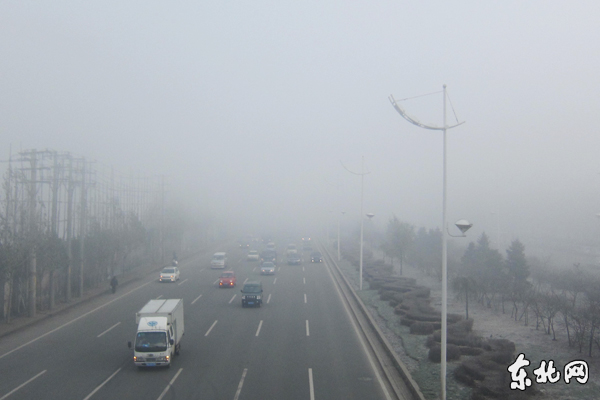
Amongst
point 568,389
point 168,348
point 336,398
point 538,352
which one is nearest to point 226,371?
point 168,348

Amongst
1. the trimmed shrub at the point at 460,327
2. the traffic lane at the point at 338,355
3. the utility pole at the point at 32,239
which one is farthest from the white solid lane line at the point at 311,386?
the utility pole at the point at 32,239

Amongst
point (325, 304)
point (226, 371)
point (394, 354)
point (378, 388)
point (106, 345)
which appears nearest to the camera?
point (378, 388)

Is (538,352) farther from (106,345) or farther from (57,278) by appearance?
(57,278)

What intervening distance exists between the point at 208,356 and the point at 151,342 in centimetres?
250

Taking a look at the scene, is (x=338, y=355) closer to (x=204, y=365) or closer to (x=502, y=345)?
(x=204, y=365)

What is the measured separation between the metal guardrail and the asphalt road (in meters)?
0.51

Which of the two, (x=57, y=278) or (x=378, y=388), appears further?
(x=57, y=278)

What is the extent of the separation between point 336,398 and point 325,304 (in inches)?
636

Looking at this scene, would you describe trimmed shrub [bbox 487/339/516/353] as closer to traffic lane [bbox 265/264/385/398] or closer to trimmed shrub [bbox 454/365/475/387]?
trimmed shrub [bbox 454/365/475/387]

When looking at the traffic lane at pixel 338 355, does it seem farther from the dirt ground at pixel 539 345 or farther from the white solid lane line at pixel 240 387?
the dirt ground at pixel 539 345

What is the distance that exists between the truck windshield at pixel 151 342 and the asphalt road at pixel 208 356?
76cm

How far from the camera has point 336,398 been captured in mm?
12922

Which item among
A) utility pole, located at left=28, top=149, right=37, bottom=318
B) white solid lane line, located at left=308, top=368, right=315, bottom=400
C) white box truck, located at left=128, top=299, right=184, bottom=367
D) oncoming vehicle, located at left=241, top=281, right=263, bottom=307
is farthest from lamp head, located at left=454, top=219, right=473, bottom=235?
utility pole, located at left=28, top=149, right=37, bottom=318

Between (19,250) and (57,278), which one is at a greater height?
(19,250)
